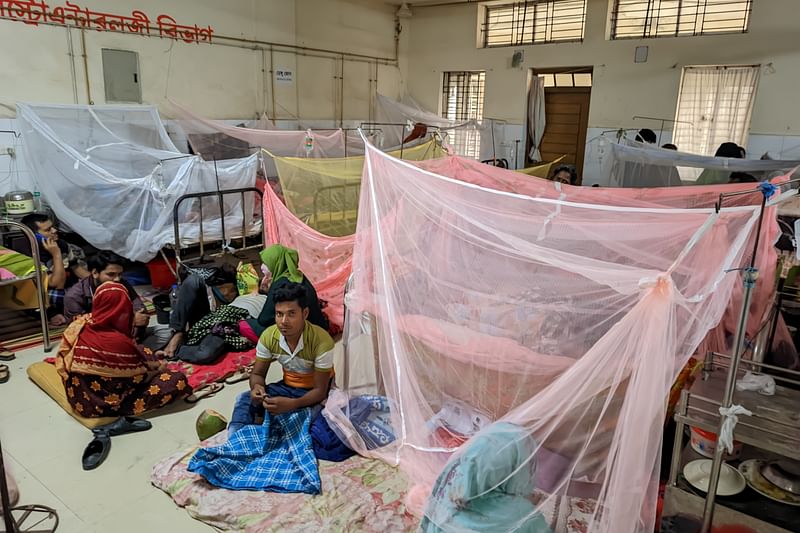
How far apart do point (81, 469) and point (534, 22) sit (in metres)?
7.59

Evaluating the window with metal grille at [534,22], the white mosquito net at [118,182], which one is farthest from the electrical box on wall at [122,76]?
the window with metal grille at [534,22]

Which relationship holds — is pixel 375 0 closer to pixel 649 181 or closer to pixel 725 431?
pixel 649 181

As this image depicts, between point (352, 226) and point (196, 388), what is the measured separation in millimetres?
1949

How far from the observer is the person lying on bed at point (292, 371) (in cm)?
249

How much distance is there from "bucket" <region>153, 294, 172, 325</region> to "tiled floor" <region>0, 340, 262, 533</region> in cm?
100

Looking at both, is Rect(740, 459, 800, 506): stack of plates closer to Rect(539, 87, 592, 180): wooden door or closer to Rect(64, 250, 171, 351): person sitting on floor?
Rect(64, 250, 171, 351): person sitting on floor

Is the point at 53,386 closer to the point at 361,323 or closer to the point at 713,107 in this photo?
the point at 361,323

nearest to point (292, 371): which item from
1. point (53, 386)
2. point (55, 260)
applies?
point (53, 386)

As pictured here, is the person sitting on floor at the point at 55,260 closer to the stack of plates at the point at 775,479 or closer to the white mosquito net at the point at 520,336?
the white mosquito net at the point at 520,336

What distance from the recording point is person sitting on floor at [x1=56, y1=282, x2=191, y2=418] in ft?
8.40

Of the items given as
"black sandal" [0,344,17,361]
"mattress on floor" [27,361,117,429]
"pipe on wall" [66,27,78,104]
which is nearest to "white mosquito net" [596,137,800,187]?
"mattress on floor" [27,361,117,429]

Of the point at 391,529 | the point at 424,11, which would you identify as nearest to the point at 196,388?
the point at 391,529

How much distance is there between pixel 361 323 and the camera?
265 cm

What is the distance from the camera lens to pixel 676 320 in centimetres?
154
